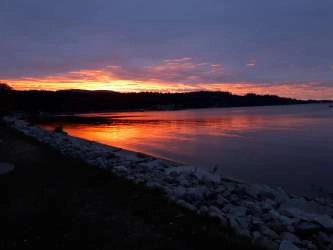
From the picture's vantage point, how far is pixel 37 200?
8.76 meters

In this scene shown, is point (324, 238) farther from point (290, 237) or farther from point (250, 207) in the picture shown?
point (250, 207)

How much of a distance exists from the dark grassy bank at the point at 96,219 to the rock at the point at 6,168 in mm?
1614

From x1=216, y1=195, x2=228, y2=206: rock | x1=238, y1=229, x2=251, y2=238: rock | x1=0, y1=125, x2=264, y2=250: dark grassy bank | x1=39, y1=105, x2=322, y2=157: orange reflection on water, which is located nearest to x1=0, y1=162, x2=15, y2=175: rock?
x1=0, y1=125, x2=264, y2=250: dark grassy bank

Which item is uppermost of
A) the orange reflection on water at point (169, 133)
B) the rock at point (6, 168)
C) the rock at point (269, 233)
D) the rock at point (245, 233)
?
the rock at point (245, 233)

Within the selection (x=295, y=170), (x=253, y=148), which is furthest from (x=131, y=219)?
(x=253, y=148)

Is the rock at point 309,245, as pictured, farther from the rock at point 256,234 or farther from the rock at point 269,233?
the rock at point 256,234

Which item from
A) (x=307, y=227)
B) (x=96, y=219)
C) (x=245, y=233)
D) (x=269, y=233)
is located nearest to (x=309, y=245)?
(x=269, y=233)

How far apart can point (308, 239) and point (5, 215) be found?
6930mm

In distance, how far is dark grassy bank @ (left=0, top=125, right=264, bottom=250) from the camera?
6.08 meters

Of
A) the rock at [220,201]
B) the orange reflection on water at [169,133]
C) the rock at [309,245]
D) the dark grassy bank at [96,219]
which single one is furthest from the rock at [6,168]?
the orange reflection on water at [169,133]

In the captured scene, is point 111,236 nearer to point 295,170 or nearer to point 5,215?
point 5,215

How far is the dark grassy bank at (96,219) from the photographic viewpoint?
6.08 m

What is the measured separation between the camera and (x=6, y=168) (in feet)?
43.8

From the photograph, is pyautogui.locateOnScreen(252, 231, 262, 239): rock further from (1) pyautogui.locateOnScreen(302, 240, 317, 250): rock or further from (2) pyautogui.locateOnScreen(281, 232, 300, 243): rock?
(1) pyautogui.locateOnScreen(302, 240, 317, 250): rock
